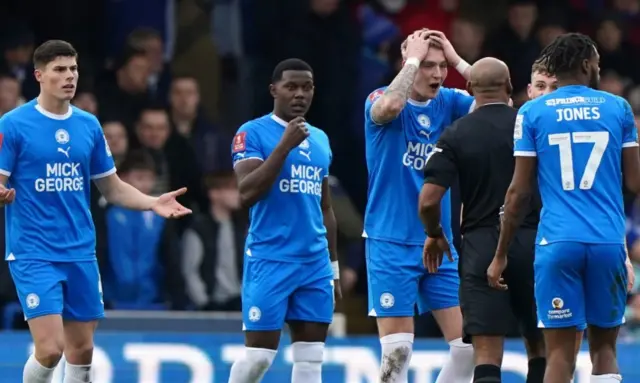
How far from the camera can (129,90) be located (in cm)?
1516

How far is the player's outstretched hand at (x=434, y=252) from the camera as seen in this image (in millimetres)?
9848

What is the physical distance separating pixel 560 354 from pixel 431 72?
2276mm

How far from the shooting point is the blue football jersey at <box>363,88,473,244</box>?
10.4 metres

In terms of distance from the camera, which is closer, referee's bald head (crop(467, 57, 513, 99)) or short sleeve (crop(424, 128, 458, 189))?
short sleeve (crop(424, 128, 458, 189))

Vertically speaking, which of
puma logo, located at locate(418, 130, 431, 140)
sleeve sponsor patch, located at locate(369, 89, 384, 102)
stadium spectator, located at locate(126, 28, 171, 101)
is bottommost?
puma logo, located at locate(418, 130, 431, 140)

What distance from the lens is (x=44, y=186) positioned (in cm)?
1008

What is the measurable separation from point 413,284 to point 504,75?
156 cm

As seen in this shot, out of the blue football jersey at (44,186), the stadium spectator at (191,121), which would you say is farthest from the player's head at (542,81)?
the stadium spectator at (191,121)

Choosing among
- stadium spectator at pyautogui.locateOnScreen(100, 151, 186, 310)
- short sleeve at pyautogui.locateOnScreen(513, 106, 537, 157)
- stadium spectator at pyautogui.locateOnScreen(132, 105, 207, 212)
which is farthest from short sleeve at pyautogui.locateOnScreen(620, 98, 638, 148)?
stadium spectator at pyautogui.locateOnScreen(132, 105, 207, 212)

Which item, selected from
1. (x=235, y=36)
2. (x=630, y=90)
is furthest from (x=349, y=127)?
(x=630, y=90)

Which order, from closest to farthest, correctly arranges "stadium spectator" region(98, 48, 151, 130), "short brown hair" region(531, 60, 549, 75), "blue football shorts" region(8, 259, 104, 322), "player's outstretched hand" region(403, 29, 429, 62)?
"blue football shorts" region(8, 259, 104, 322), "short brown hair" region(531, 60, 549, 75), "player's outstretched hand" region(403, 29, 429, 62), "stadium spectator" region(98, 48, 151, 130)

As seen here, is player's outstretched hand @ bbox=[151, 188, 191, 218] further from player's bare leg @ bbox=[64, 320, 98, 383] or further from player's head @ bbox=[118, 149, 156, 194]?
player's head @ bbox=[118, 149, 156, 194]

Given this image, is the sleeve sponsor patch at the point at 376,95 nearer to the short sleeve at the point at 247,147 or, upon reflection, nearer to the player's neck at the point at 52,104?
the short sleeve at the point at 247,147

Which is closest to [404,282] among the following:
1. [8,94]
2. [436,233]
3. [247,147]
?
[436,233]
